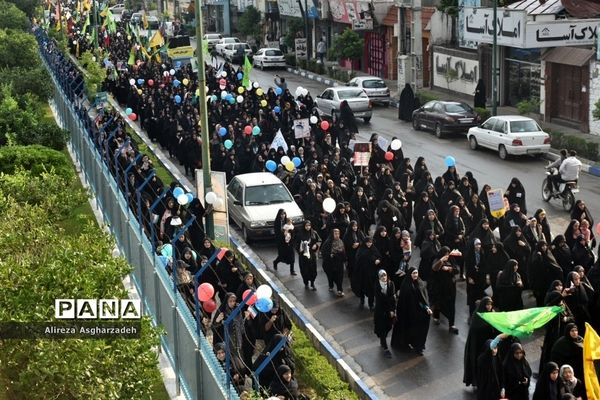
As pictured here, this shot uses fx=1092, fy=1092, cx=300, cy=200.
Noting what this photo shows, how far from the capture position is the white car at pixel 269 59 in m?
54.2

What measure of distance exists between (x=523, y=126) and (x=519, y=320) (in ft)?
53.6

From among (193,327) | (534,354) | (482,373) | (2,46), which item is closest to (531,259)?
(534,354)

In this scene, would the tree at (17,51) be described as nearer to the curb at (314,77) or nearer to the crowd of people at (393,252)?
the crowd of people at (393,252)

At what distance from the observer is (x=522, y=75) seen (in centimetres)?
3631

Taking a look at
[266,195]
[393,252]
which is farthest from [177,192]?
[393,252]

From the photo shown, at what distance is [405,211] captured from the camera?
19344 mm

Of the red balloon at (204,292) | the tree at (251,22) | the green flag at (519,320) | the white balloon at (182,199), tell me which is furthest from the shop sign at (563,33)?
the tree at (251,22)

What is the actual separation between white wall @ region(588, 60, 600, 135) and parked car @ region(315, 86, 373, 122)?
7.06m

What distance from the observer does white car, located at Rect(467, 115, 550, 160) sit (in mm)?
26922

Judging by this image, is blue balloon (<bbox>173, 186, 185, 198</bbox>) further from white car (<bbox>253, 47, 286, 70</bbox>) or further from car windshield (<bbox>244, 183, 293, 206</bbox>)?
white car (<bbox>253, 47, 286, 70</bbox>)

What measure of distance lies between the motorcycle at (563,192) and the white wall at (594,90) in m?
9.29

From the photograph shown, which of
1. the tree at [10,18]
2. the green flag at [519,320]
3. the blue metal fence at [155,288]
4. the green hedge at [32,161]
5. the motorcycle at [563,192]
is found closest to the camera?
the blue metal fence at [155,288]

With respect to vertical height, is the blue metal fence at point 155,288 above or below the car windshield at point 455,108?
below

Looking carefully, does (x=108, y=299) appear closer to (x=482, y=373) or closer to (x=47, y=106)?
(x=482, y=373)
